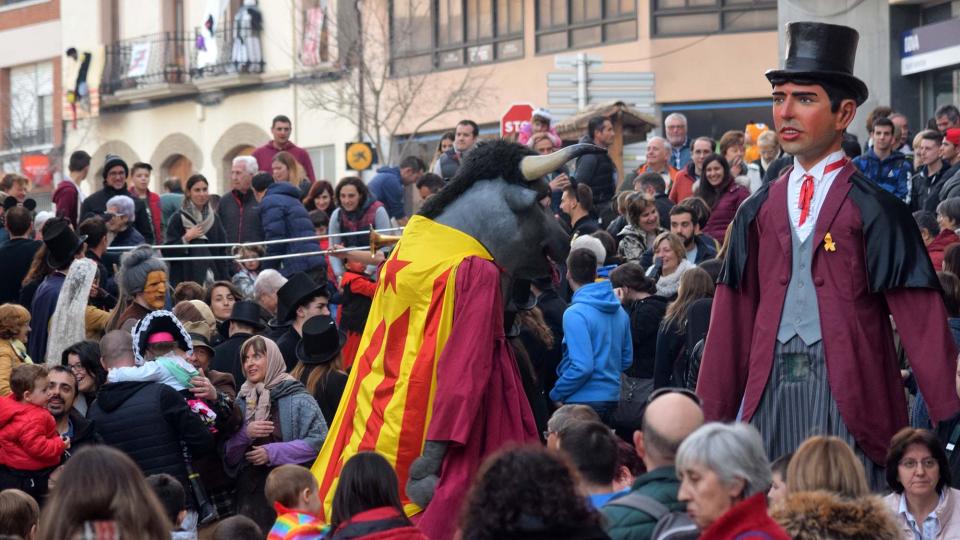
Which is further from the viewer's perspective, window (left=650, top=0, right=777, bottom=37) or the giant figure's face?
window (left=650, top=0, right=777, bottom=37)

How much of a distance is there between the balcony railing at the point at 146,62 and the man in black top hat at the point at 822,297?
33807 mm

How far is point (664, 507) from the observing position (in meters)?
5.66

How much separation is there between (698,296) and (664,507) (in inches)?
194

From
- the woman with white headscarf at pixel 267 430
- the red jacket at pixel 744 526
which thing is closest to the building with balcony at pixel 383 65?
the woman with white headscarf at pixel 267 430

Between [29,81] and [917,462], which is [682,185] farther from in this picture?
[29,81]

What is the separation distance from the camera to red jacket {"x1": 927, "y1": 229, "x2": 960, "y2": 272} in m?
11.7

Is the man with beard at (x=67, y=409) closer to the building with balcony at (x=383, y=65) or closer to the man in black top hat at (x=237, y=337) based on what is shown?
the man in black top hat at (x=237, y=337)

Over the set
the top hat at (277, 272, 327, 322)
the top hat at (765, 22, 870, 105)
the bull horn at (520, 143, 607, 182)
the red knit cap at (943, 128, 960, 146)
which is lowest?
the top hat at (277, 272, 327, 322)

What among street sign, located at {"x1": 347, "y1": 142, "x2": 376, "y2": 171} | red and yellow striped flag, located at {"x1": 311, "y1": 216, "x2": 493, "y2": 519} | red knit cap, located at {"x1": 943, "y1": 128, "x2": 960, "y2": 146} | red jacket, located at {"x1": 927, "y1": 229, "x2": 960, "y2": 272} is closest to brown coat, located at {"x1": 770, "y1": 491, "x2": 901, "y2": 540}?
red and yellow striped flag, located at {"x1": 311, "y1": 216, "x2": 493, "y2": 519}

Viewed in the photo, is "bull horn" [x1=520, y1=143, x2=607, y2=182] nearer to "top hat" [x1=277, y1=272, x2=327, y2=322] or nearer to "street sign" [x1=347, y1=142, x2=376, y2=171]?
"top hat" [x1=277, y1=272, x2=327, y2=322]

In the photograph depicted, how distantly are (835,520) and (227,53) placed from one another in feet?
112

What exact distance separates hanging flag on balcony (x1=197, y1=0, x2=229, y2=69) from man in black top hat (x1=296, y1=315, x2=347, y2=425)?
29800 mm

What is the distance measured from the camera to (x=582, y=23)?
32.9 metres

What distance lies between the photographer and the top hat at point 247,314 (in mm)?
11188
